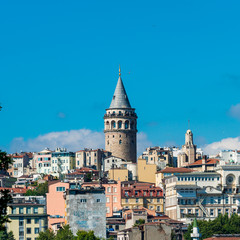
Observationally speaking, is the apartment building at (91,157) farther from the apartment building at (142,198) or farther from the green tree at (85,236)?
the green tree at (85,236)

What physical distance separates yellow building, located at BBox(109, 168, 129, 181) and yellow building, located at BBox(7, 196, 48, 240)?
36.8 meters

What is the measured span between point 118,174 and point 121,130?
22.1 meters

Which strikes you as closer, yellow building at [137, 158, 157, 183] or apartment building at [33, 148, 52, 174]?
yellow building at [137, 158, 157, 183]

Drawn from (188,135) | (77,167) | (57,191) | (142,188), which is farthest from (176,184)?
(77,167)

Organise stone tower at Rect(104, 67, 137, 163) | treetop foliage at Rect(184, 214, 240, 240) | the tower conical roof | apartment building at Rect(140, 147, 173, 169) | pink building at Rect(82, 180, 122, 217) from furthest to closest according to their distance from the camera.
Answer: the tower conical roof
stone tower at Rect(104, 67, 137, 163)
apartment building at Rect(140, 147, 173, 169)
pink building at Rect(82, 180, 122, 217)
treetop foliage at Rect(184, 214, 240, 240)

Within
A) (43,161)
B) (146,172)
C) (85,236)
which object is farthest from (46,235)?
(43,161)

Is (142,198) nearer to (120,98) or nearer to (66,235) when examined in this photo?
(66,235)

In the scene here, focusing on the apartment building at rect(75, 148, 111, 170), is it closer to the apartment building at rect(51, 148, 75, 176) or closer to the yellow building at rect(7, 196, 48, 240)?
the apartment building at rect(51, 148, 75, 176)

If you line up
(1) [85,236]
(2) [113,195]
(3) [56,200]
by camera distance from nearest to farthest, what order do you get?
1. (1) [85,236]
2. (3) [56,200]
3. (2) [113,195]

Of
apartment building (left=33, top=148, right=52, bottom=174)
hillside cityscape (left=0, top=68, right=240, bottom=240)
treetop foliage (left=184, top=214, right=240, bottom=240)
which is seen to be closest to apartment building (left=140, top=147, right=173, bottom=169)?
hillside cityscape (left=0, top=68, right=240, bottom=240)

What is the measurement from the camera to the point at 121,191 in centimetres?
12331

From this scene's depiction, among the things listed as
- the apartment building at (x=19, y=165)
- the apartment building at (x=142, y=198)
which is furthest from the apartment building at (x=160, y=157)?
the apartment building at (x=142, y=198)

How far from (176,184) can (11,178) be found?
4936cm

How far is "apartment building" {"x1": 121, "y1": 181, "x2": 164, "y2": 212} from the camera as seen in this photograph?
122 m
